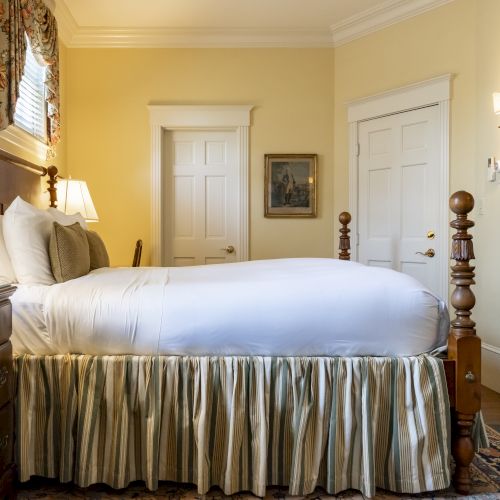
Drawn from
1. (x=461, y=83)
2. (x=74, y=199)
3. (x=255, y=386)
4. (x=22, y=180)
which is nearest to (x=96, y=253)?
(x=22, y=180)

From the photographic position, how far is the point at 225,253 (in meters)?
4.26

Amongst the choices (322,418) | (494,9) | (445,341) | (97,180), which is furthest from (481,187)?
(97,180)

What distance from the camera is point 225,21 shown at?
3.96 meters

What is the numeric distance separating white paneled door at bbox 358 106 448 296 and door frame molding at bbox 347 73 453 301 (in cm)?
4

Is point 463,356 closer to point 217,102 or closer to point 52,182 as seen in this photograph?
point 52,182

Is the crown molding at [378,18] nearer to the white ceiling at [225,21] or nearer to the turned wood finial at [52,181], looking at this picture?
the white ceiling at [225,21]

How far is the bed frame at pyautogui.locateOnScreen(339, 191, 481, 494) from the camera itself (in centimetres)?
160

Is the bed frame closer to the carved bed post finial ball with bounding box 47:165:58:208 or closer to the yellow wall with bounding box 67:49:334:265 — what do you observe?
the yellow wall with bounding box 67:49:334:265

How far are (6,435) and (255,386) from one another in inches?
33.0

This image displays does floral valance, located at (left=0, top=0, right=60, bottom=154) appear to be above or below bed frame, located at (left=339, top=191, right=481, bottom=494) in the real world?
above

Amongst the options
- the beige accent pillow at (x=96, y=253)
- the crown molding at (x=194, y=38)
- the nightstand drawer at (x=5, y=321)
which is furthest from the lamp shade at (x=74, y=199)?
the nightstand drawer at (x=5, y=321)

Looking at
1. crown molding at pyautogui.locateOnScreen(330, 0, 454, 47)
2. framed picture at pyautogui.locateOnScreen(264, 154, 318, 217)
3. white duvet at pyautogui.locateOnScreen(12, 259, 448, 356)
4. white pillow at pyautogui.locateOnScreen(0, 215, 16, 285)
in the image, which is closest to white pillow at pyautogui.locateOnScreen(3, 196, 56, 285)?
white pillow at pyautogui.locateOnScreen(0, 215, 16, 285)

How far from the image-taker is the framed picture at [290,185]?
4.21 metres

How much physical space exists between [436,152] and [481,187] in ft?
1.84
